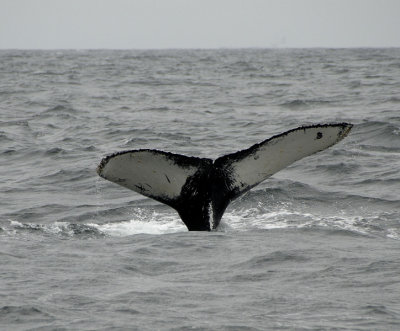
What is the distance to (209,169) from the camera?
7734 mm

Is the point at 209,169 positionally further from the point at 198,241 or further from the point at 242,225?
the point at 242,225

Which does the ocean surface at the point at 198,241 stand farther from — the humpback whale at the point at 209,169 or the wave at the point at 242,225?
the humpback whale at the point at 209,169

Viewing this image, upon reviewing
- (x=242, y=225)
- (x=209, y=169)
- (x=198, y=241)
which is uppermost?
(x=209, y=169)

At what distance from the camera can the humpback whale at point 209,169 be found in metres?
7.29

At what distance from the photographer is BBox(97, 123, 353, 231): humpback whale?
7294 millimetres

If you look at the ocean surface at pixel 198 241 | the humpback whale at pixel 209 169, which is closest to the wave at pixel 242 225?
the ocean surface at pixel 198 241

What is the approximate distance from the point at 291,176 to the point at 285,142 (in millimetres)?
5183

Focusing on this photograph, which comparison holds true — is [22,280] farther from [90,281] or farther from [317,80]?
[317,80]

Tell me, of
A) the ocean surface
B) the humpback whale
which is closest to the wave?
the ocean surface

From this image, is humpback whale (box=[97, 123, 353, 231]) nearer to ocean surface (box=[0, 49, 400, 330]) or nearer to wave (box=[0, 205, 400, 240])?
ocean surface (box=[0, 49, 400, 330])

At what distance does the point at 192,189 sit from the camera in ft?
25.5

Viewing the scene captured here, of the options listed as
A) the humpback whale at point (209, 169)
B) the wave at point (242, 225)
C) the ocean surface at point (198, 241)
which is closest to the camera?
the ocean surface at point (198, 241)

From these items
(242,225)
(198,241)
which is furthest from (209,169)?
(242,225)

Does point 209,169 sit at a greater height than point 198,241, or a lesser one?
greater
